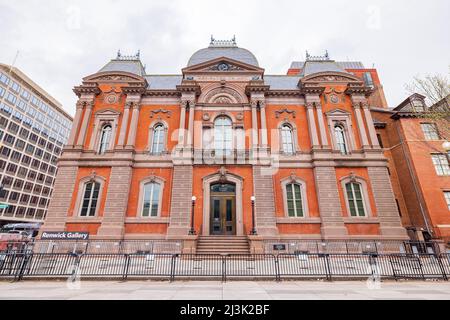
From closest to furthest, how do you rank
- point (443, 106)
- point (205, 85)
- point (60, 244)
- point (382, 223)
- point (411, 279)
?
point (411, 279), point (443, 106), point (60, 244), point (382, 223), point (205, 85)

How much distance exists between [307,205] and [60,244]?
63.7 ft

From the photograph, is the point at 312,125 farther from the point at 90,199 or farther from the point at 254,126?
the point at 90,199

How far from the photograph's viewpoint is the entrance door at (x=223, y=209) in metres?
18.1

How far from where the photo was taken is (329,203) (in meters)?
17.9

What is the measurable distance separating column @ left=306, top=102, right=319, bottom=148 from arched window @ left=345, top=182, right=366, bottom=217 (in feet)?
15.0

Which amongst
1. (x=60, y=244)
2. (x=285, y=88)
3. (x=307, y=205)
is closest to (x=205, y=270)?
(x=307, y=205)

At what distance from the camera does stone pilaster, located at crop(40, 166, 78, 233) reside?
17.2 m

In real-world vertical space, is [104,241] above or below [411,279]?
above

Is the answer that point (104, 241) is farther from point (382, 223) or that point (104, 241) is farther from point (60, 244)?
point (382, 223)

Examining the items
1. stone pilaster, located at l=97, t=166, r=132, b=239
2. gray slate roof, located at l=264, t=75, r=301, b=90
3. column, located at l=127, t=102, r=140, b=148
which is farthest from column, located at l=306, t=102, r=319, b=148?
stone pilaster, located at l=97, t=166, r=132, b=239

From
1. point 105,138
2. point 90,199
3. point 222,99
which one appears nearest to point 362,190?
point 222,99

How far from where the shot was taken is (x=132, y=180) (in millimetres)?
19000

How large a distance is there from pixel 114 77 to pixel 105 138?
258 inches

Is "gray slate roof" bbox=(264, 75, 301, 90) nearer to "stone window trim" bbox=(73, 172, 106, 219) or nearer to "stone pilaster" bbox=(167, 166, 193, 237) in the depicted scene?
"stone pilaster" bbox=(167, 166, 193, 237)
